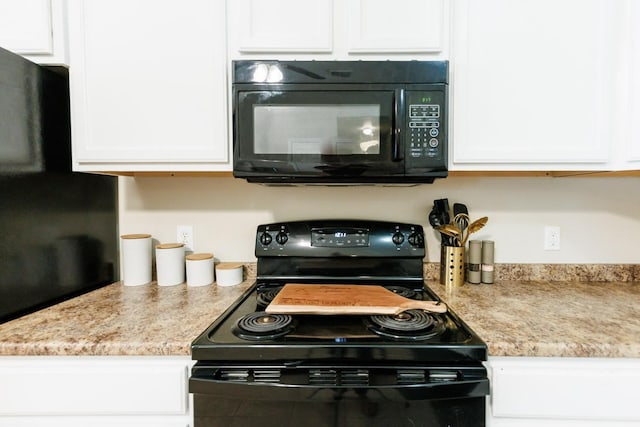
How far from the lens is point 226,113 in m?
1.19

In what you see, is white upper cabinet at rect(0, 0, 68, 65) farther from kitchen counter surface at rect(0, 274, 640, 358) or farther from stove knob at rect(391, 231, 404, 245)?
stove knob at rect(391, 231, 404, 245)

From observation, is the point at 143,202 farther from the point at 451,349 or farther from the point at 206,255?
the point at 451,349

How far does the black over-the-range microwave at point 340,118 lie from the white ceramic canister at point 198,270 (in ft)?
1.67

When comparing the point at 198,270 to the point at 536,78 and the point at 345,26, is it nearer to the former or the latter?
the point at 345,26

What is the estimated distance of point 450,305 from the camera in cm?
Answer: 116

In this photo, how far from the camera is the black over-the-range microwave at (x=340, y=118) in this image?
3.67 ft

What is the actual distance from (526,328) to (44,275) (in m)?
1.60

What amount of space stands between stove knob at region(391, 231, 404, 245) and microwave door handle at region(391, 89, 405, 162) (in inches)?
16.9

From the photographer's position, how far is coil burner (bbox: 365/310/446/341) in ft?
2.96

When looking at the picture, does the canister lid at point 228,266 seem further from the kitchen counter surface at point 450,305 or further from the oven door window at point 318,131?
the oven door window at point 318,131

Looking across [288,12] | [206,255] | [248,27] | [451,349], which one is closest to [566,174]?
[451,349]

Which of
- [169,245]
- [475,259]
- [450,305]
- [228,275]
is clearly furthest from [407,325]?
[169,245]

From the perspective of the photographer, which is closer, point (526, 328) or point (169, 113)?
point (526, 328)

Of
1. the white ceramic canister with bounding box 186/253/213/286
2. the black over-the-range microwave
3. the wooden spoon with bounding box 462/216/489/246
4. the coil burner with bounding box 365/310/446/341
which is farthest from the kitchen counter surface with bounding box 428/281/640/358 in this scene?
the white ceramic canister with bounding box 186/253/213/286
